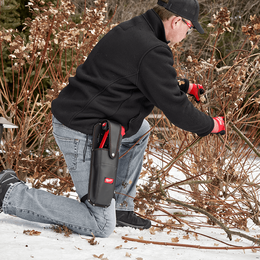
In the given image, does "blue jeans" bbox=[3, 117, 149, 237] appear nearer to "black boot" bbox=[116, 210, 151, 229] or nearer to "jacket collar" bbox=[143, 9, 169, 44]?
"black boot" bbox=[116, 210, 151, 229]

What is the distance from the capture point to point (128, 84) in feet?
5.81

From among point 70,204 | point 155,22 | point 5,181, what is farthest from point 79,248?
point 155,22

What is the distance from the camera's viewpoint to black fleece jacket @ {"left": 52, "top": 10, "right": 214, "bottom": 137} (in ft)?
5.49

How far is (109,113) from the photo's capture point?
1.81 meters

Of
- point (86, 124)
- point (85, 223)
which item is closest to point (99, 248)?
point (85, 223)

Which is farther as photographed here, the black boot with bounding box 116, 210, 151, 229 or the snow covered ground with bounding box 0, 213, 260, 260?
the black boot with bounding box 116, 210, 151, 229

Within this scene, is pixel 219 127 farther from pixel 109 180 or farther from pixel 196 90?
pixel 109 180

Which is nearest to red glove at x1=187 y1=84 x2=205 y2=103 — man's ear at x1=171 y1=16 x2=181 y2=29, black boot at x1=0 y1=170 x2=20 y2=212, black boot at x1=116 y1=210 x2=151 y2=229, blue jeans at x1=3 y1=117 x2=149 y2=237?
man's ear at x1=171 y1=16 x2=181 y2=29

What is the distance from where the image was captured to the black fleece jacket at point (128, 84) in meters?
1.67

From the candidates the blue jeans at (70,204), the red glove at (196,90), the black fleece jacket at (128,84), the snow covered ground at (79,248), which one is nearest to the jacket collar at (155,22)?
the black fleece jacket at (128,84)

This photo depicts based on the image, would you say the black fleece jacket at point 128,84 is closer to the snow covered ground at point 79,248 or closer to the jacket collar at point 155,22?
the jacket collar at point 155,22

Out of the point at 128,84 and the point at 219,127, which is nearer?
the point at 128,84

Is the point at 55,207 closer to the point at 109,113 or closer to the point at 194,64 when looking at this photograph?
the point at 109,113

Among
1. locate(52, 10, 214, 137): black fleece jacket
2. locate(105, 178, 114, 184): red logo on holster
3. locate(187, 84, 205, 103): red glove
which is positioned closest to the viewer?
locate(52, 10, 214, 137): black fleece jacket
